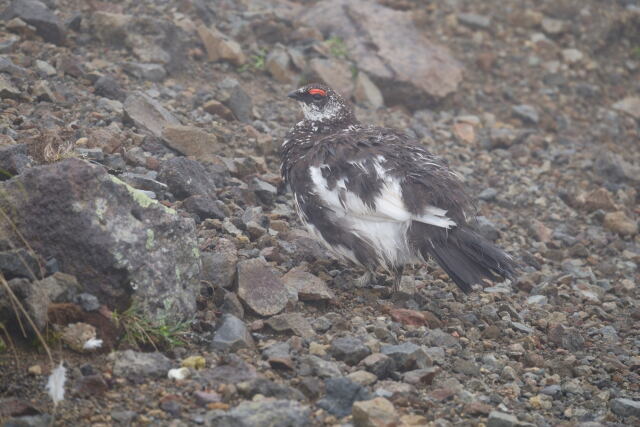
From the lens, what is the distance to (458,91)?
10.3 meters

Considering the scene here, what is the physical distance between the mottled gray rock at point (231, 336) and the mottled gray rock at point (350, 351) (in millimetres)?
530

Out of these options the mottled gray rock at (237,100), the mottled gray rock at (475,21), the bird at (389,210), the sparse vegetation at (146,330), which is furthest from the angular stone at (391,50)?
the sparse vegetation at (146,330)

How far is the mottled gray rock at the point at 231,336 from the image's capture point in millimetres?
4633

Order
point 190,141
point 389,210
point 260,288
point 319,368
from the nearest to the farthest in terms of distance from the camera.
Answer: point 319,368 < point 260,288 < point 389,210 < point 190,141

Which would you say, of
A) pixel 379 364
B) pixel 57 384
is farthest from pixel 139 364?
pixel 379 364

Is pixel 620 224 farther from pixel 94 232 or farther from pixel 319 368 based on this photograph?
pixel 94 232

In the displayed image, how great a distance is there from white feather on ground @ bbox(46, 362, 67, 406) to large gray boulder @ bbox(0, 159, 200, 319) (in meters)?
0.56

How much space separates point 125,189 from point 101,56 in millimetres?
4274

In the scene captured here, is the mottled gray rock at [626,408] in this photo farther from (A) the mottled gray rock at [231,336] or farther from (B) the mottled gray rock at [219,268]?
(B) the mottled gray rock at [219,268]

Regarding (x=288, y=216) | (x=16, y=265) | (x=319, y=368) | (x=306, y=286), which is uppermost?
(x=16, y=265)

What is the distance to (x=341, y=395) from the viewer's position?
4332 millimetres

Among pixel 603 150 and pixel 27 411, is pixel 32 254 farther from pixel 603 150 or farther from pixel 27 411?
pixel 603 150

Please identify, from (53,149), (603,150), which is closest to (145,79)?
(53,149)

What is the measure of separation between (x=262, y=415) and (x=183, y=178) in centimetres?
286
